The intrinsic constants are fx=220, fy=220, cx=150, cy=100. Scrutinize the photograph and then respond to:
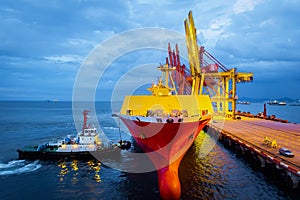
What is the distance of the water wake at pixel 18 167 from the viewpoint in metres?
26.2

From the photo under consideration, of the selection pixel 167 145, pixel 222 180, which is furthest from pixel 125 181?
pixel 222 180

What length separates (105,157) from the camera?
3105 cm

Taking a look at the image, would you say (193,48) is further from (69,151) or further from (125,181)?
(125,181)

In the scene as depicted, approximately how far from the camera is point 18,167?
2770 centimetres

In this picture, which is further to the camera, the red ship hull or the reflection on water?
the reflection on water

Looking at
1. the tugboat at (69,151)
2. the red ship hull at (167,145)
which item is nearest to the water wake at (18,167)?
the tugboat at (69,151)

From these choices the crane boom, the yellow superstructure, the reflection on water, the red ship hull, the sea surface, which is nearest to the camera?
the red ship hull

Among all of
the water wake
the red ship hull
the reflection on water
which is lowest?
the water wake

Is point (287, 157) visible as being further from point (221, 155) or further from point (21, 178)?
point (21, 178)

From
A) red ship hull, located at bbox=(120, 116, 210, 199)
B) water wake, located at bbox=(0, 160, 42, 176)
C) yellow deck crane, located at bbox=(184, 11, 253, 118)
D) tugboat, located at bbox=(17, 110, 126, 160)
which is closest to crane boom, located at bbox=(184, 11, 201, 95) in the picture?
yellow deck crane, located at bbox=(184, 11, 253, 118)

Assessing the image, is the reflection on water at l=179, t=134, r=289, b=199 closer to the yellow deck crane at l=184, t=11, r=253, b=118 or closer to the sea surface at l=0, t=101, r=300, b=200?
the sea surface at l=0, t=101, r=300, b=200

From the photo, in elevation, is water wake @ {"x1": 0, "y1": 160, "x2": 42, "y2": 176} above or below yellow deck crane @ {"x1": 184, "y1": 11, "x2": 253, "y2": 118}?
below

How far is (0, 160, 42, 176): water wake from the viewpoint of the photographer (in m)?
26.2

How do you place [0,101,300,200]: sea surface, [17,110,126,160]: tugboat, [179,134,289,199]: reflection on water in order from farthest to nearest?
[17,110,126,160]: tugboat < [0,101,300,200]: sea surface < [179,134,289,199]: reflection on water
